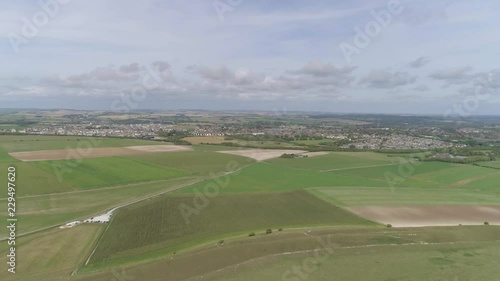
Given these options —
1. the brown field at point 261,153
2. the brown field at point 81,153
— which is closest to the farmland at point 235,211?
the brown field at point 81,153

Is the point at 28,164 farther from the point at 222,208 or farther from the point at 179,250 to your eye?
the point at 179,250

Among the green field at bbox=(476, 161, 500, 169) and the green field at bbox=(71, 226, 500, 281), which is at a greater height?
the green field at bbox=(476, 161, 500, 169)

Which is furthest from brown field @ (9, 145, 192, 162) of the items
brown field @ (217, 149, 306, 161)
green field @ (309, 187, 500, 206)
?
green field @ (309, 187, 500, 206)

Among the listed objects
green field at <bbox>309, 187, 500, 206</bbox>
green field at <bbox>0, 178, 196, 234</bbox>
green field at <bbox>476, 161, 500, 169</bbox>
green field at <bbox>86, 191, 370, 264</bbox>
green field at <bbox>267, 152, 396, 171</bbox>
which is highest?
green field at <bbox>476, 161, 500, 169</bbox>

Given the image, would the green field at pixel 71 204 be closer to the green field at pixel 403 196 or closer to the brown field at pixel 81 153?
the green field at pixel 403 196

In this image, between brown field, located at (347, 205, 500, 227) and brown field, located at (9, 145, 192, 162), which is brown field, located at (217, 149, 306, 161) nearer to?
brown field, located at (9, 145, 192, 162)

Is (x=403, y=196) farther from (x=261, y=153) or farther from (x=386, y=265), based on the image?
(x=261, y=153)
